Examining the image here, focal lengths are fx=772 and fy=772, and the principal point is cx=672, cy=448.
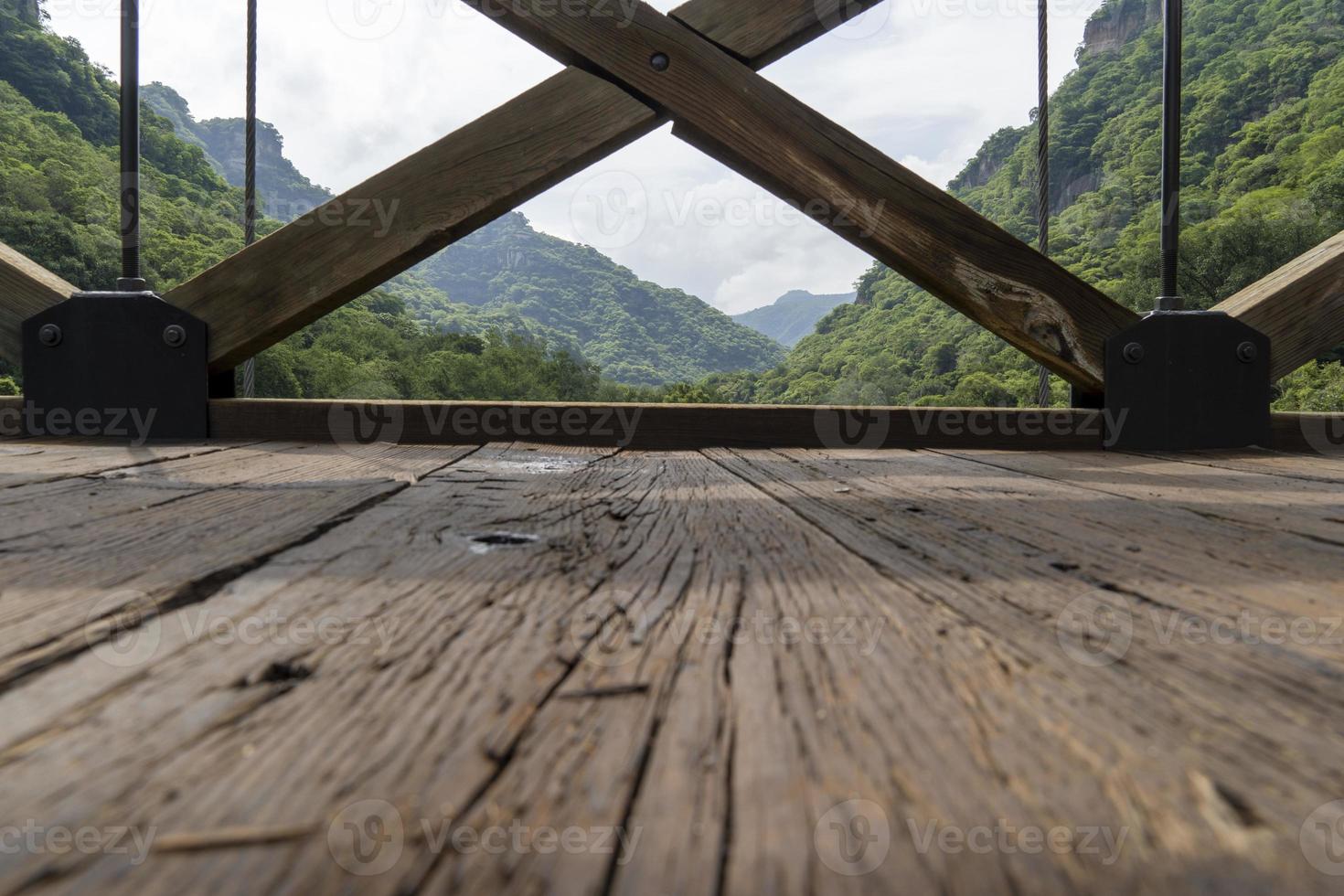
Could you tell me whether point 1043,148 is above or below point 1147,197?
below

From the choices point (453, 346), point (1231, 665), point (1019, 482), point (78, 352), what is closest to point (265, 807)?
point (1231, 665)

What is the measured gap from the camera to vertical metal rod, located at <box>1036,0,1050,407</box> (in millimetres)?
3266

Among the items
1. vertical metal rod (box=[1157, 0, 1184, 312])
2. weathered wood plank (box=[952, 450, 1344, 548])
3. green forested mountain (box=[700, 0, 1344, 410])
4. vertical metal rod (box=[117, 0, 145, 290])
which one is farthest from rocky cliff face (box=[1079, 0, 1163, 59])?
vertical metal rod (box=[117, 0, 145, 290])

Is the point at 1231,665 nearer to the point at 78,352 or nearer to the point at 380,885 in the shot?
the point at 380,885

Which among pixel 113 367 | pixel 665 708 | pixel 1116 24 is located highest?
pixel 1116 24

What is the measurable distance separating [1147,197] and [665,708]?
1547 inches

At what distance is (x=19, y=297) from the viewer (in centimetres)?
149

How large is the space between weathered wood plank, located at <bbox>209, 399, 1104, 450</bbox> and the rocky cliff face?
5854cm

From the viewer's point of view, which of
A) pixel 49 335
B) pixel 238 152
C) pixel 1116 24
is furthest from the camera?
pixel 238 152

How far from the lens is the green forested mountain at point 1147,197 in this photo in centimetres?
2597

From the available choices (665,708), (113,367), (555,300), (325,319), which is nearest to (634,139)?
(113,367)

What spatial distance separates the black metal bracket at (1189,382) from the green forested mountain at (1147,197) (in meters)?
23.9

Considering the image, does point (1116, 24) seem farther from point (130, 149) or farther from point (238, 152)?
point (238, 152)

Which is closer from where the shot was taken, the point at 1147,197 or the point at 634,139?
the point at 634,139
